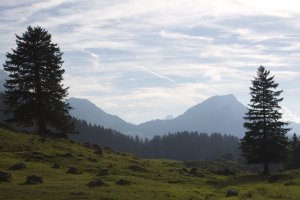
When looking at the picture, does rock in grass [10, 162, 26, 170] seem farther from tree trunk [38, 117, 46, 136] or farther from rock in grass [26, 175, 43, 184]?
tree trunk [38, 117, 46, 136]

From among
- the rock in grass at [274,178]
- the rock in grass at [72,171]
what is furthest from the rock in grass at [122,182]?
the rock in grass at [274,178]

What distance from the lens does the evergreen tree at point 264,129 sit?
72312 mm

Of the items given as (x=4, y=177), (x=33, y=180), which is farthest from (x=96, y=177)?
(x=4, y=177)

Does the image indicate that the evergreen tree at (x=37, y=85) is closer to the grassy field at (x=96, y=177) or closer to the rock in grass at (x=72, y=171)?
the grassy field at (x=96, y=177)

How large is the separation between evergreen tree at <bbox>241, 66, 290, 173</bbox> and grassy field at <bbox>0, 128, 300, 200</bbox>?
6715mm

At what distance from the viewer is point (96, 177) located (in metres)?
41.6

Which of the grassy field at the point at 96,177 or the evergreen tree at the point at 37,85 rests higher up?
the evergreen tree at the point at 37,85

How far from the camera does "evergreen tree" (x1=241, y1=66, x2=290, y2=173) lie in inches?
2847

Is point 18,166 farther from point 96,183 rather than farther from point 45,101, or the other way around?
point 45,101

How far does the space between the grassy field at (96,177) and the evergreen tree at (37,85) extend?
6456 millimetres

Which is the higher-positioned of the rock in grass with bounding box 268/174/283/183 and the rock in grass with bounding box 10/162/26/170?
the rock in grass with bounding box 10/162/26/170

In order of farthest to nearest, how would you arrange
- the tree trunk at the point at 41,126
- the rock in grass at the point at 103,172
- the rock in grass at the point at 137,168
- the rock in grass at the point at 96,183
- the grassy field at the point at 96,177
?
the tree trunk at the point at 41,126 → the rock in grass at the point at 137,168 → the rock in grass at the point at 103,172 → the rock in grass at the point at 96,183 → the grassy field at the point at 96,177

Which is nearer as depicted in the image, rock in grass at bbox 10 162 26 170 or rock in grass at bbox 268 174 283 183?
rock in grass at bbox 10 162 26 170

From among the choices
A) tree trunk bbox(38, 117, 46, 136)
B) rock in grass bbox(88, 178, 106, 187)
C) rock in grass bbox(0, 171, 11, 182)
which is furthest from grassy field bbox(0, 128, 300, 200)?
tree trunk bbox(38, 117, 46, 136)
